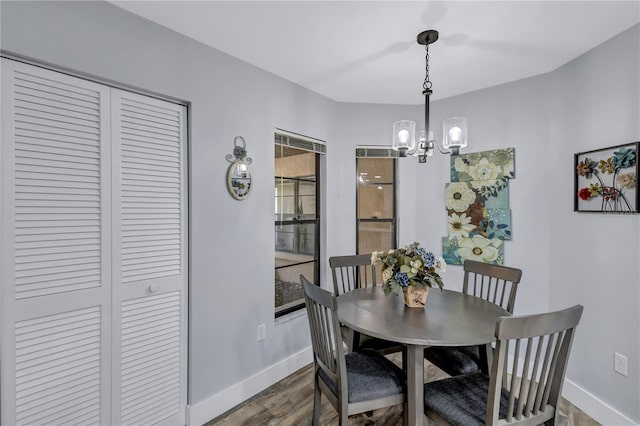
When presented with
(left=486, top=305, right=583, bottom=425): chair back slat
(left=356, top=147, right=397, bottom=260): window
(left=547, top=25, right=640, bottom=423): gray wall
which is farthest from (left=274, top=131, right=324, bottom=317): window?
(left=547, top=25, right=640, bottom=423): gray wall

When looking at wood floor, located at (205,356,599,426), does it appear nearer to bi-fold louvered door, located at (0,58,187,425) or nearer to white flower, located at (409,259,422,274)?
bi-fold louvered door, located at (0,58,187,425)

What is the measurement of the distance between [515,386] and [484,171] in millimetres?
2076

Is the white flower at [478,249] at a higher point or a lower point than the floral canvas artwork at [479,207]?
lower

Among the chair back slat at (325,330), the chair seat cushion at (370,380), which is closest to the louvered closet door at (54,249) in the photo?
the chair back slat at (325,330)

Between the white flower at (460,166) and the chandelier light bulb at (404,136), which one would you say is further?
the white flower at (460,166)

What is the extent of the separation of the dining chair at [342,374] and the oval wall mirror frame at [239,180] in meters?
0.91

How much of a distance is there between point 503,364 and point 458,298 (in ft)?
3.00

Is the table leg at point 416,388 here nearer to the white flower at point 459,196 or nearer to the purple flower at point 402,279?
the purple flower at point 402,279

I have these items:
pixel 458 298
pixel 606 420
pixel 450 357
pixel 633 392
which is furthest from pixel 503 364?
pixel 606 420

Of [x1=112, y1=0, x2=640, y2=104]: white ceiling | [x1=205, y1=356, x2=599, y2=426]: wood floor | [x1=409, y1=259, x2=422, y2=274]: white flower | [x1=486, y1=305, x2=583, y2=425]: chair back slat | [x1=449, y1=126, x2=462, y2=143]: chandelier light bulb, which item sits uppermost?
[x1=112, y1=0, x2=640, y2=104]: white ceiling

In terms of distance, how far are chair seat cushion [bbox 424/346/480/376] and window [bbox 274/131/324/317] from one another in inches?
50.2

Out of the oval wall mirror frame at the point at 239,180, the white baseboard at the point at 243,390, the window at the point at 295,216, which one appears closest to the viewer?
the white baseboard at the point at 243,390

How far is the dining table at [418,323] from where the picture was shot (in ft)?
4.97

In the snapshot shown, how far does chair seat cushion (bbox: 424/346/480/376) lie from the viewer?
74.7 inches
